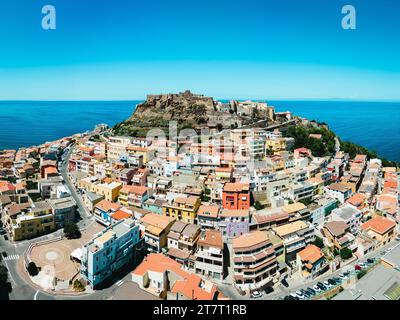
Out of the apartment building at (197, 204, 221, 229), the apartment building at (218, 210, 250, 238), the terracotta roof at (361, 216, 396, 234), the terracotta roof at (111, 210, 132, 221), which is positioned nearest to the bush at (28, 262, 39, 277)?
the terracotta roof at (111, 210, 132, 221)

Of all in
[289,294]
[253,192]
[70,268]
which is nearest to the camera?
[289,294]

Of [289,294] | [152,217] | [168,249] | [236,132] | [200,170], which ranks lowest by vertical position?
[289,294]

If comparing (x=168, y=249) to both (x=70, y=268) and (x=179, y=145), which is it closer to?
(x=70, y=268)

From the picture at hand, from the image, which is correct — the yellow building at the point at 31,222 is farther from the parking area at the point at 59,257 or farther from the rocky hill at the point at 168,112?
the rocky hill at the point at 168,112

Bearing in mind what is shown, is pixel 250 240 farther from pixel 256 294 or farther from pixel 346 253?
pixel 346 253

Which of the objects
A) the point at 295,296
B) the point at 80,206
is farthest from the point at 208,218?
the point at 80,206

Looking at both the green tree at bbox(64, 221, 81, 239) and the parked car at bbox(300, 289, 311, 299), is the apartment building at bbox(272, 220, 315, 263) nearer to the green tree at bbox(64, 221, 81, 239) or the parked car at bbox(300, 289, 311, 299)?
the parked car at bbox(300, 289, 311, 299)

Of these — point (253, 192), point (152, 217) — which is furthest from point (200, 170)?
point (152, 217)
